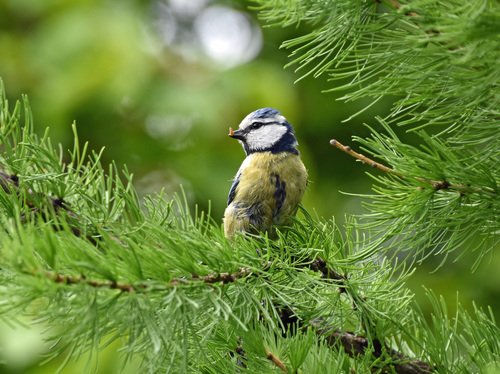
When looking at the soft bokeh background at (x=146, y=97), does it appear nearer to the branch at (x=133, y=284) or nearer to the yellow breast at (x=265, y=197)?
the yellow breast at (x=265, y=197)

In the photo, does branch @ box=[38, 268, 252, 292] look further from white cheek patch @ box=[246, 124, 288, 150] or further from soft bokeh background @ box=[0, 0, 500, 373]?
soft bokeh background @ box=[0, 0, 500, 373]

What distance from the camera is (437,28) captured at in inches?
53.1

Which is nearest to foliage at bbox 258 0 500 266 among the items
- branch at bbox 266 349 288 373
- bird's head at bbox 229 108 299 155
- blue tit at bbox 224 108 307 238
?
branch at bbox 266 349 288 373

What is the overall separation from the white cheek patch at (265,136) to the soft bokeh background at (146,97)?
892 millimetres

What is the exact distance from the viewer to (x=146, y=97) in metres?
3.90

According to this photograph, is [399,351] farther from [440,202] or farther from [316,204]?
[316,204]

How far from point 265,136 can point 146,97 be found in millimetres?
1208

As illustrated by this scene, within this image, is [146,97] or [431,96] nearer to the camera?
[431,96]

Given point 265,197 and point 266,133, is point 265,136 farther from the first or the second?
point 265,197

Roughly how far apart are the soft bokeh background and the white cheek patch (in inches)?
35.1

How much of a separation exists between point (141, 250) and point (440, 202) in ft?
2.34

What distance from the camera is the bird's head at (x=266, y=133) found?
2.84 metres

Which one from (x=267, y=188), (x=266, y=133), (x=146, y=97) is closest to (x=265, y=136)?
(x=266, y=133)

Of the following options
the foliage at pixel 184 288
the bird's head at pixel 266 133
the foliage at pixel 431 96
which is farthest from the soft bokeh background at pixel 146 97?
the foliage at pixel 431 96
